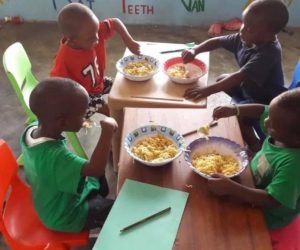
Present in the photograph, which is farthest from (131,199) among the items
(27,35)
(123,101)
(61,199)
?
(27,35)

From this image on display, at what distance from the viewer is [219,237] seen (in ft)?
4.09

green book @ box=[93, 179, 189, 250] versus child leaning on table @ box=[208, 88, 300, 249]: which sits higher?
child leaning on table @ box=[208, 88, 300, 249]

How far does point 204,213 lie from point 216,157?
311 millimetres

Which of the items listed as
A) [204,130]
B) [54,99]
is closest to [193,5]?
[204,130]

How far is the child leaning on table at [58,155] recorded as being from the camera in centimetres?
144

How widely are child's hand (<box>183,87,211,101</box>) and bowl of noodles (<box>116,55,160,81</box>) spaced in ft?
0.85

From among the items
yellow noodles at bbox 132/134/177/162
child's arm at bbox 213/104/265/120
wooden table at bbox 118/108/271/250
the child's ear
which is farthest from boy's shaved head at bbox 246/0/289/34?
the child's ear

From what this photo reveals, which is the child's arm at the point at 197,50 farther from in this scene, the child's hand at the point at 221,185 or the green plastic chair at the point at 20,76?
the child's hand at the point at 221,185

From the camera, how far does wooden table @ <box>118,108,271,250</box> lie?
1.23m

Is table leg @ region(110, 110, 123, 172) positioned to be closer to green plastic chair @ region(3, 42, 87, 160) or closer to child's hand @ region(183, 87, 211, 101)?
green plastic chair @ region(3, 42, 87, 160)

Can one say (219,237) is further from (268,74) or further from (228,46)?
(228,46)

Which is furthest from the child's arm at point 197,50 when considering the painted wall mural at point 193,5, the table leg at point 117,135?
the painted wall mural at point 193,5

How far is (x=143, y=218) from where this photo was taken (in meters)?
1.30

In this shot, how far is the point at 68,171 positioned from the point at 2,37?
11.7 feet
